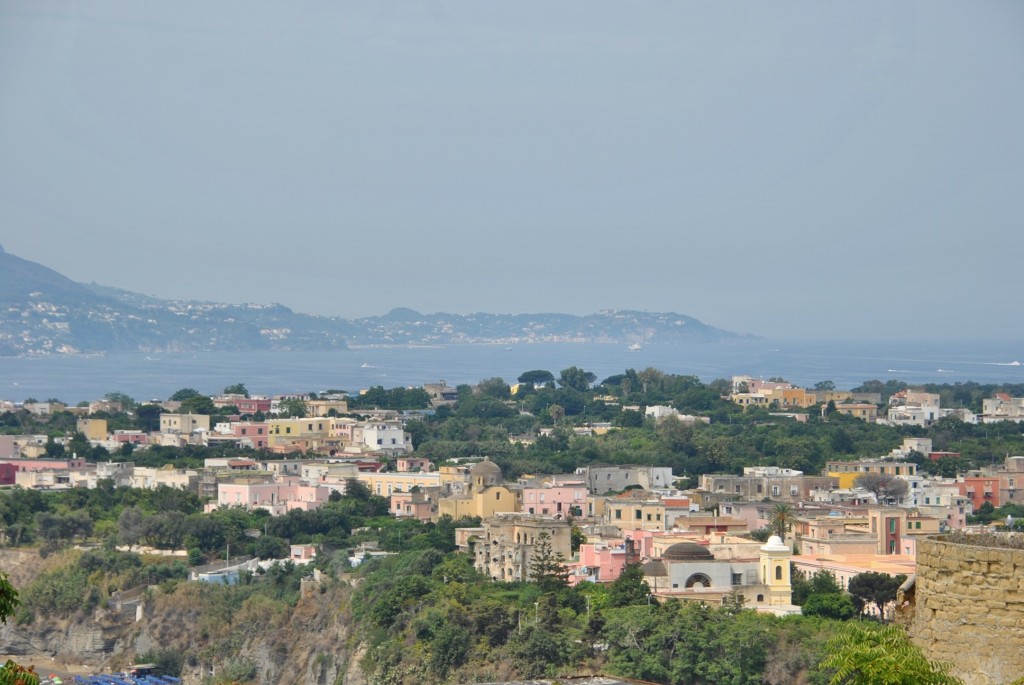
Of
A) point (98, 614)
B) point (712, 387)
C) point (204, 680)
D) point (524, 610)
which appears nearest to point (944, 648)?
point (524, 610)

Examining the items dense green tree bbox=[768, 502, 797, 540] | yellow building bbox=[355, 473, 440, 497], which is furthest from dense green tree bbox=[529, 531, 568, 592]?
yellow building bbox=[355, 473, 440, 497]

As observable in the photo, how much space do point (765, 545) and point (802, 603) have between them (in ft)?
4.34

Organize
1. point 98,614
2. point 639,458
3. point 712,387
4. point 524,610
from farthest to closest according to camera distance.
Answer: point 712,387
point 639,458
point 98,614
point 524,610

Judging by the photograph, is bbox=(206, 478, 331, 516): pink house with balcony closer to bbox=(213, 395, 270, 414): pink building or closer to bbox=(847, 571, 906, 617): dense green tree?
bbox=(847, 571, 906, 617): dense green tree

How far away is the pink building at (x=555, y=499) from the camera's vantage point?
38.2 m

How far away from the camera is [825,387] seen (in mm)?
75438

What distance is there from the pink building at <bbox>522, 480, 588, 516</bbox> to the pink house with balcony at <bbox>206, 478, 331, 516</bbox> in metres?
4.40

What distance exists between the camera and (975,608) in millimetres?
5887

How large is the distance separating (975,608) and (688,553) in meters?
22.4

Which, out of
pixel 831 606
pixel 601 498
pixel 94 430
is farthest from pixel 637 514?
pixel 94 430

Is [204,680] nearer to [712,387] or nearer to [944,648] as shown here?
[944,648]

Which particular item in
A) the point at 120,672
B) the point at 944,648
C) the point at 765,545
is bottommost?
the point at 120,672

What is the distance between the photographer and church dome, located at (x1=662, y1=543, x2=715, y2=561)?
27984mm

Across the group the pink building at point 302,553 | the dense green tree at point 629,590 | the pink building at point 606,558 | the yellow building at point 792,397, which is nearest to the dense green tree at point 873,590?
the dense green tree at point 629,590
